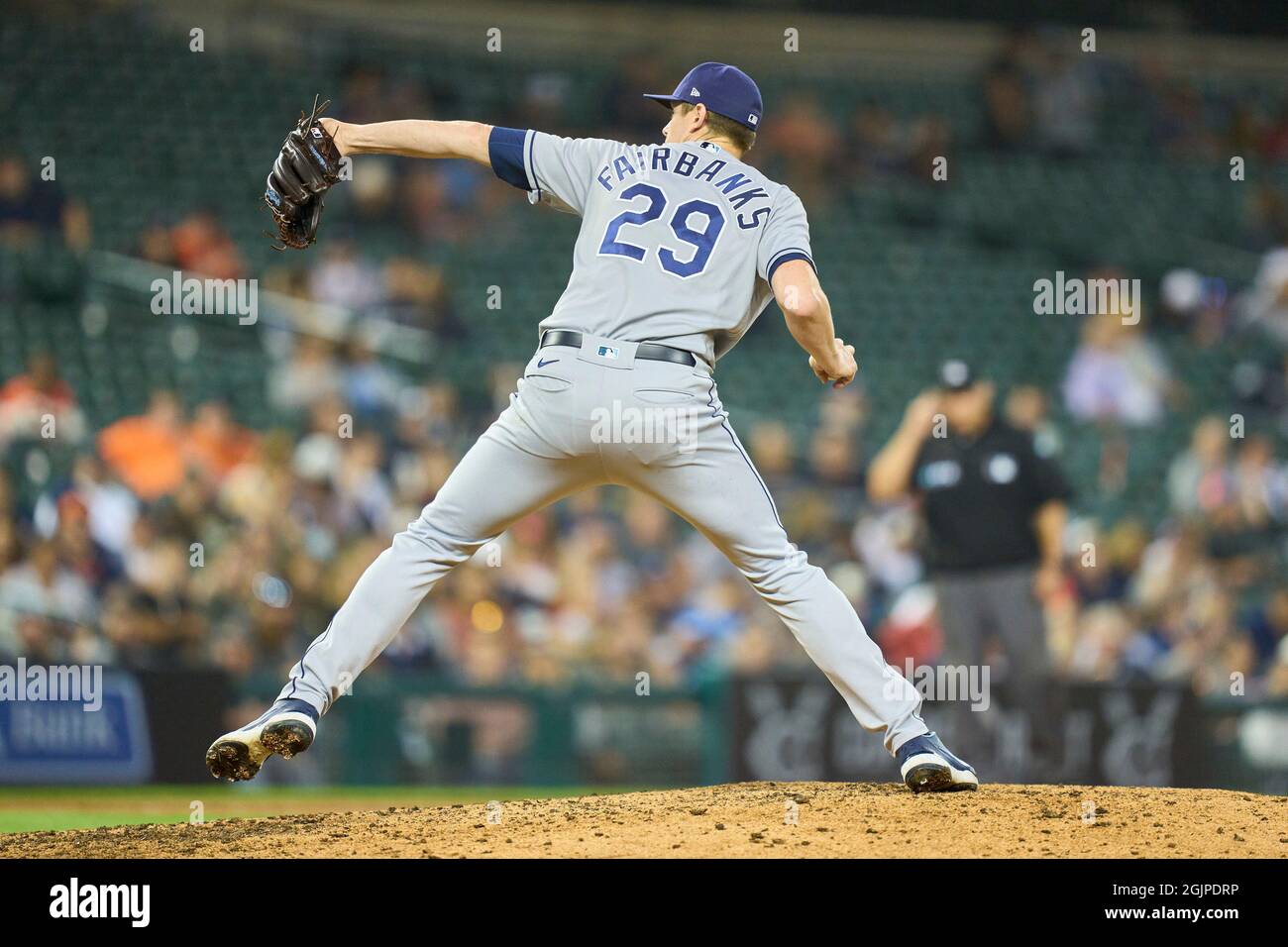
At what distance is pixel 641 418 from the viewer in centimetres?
405

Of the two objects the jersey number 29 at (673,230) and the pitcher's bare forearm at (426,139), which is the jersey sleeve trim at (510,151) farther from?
the jersey number 29 at (673,230)

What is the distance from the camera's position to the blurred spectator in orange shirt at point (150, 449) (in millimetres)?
9898

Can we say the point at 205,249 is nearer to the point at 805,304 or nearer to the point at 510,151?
the point at 510,151

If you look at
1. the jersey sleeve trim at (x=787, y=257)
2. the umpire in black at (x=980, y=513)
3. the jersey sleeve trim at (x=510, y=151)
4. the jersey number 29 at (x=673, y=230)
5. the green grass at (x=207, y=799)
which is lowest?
the green grass at (x=207, y=799)

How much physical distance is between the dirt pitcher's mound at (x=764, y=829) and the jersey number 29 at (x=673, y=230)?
1.48 metres

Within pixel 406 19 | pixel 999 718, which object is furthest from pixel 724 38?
pixel 999 718

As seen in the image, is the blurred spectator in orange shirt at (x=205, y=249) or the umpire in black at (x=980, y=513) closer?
the umpire in black at (x=980, y=513)

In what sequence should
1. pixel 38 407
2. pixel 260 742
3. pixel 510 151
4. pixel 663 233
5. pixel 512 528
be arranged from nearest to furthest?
pixel 260 742 < pixel 663 233 < pixel 510 151 < pixel 38 407 < pixel 512 528

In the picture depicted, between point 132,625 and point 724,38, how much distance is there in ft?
26.5

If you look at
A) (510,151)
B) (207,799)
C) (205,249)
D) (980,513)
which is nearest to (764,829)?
(510,151)

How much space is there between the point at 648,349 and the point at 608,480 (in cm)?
42

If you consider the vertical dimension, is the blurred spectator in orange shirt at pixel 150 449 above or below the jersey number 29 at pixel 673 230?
below

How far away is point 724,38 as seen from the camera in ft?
47.5

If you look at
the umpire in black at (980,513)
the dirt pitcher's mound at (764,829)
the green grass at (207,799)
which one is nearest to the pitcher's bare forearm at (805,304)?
the dirt pitcher's mound at (764,829)
